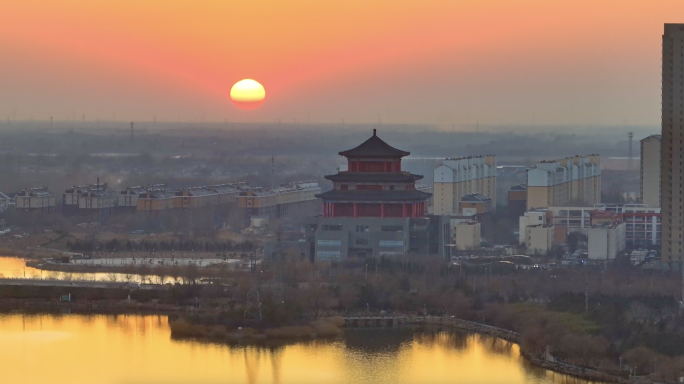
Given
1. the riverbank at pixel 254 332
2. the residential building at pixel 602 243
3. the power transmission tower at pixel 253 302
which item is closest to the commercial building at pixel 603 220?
the residential building at pixel 602 243

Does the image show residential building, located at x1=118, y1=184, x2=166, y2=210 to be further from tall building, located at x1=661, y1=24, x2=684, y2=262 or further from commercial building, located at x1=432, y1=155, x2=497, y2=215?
tall building, located at x1=661, y1=24, x2=684, y2=262

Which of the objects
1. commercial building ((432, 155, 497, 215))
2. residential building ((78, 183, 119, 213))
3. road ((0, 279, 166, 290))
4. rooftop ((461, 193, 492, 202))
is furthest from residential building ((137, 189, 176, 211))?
road ((0, 279, 166, 290))

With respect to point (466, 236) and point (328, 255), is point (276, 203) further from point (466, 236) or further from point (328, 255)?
point (328, 255)

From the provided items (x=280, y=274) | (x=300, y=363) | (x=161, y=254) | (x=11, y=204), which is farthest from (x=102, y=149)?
(x=300, y=363)

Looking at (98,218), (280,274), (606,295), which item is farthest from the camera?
(98,218)

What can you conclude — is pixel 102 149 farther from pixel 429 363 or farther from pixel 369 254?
pixel 429 363

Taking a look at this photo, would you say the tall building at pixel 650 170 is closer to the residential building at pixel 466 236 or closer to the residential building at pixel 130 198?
the residential building at pixel 466 236

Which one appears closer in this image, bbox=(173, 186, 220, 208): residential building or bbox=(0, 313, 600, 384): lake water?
bbox=(0, 313, 600, 384): lake water
